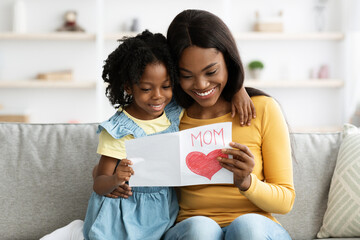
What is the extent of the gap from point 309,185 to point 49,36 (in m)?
3.38

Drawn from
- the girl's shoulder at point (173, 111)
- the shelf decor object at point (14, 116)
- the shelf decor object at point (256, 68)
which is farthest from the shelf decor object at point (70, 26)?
the girl's shoulder at point (173, 111)

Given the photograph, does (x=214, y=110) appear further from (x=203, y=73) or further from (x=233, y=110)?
(x=203, y=73)

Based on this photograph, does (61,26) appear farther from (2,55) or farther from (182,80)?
(182,80)

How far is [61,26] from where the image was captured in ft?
15.0

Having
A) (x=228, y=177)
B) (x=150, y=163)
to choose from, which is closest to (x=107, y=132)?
(x=150, y=163)

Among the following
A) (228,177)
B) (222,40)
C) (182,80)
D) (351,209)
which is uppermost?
(222,40)

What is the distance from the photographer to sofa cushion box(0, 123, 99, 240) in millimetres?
1688

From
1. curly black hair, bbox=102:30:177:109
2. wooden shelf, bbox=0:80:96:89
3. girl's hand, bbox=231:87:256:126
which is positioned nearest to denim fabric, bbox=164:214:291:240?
girl's hand, bbox=231:87:256:126

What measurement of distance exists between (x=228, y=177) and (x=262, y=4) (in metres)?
3.76

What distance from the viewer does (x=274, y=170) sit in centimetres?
143

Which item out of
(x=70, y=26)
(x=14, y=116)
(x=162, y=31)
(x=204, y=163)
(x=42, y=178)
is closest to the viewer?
(x=204, y=163)

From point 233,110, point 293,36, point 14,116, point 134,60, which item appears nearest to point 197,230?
point 233,110

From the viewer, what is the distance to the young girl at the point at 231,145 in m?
1.33

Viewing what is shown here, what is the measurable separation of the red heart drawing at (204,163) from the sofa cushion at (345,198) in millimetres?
588
